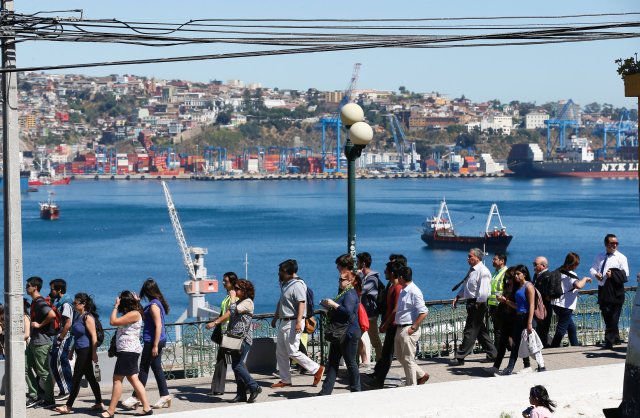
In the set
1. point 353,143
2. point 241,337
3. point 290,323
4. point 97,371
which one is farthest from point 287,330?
point 353,143

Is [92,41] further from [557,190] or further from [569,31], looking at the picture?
[557,190]

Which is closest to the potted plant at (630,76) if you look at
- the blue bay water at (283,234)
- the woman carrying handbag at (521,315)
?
the woman carrying handbag at (521,315)

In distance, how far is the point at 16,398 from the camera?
305 inches

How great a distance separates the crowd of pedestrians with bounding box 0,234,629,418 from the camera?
8398 millimetres

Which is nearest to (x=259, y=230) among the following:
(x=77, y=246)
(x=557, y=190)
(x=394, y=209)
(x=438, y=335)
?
(x=77, y=246)

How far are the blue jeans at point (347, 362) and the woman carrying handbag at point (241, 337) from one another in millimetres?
509

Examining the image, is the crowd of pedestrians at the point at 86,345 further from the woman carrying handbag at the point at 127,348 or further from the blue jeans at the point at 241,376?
the blue jeans at the point at 241,376

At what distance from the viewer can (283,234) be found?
326 feet

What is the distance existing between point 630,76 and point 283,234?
90809 millimetres

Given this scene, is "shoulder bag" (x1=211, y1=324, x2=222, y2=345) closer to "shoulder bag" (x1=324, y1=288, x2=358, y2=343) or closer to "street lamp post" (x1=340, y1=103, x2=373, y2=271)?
"shoulder bag" (x1=324, y1=288, x2=358, y2=343)

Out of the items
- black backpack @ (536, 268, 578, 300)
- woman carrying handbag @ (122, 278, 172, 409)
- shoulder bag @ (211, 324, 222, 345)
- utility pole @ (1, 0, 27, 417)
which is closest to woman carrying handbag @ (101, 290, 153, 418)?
woman carrying handbag @ (122, 278, 172, 409)

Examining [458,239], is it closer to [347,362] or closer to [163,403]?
[347,362]

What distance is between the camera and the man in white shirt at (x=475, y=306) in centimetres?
971

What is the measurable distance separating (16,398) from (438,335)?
3857 mm
